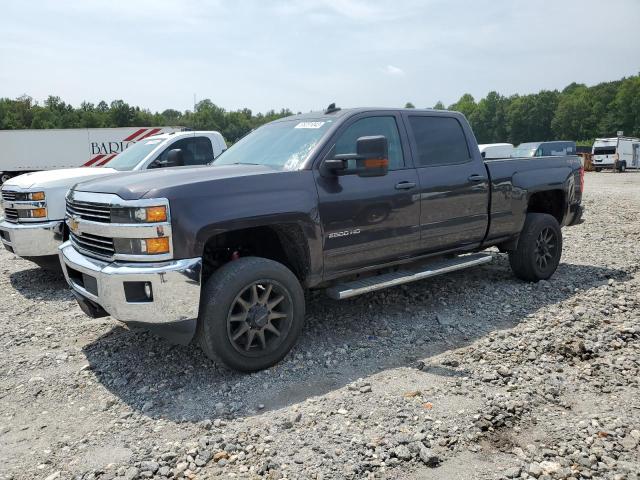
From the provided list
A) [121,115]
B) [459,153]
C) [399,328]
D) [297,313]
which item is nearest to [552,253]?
[459,153]

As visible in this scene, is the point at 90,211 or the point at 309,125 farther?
the point at 309,125

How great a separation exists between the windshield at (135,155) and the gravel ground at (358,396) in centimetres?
316

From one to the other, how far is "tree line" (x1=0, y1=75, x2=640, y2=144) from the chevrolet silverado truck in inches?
2645

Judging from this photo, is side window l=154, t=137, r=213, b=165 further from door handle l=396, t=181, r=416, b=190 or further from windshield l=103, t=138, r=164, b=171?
door handle l=396, t=181, r=416, b=190

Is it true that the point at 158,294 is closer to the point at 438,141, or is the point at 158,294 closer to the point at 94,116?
the point at 438,141

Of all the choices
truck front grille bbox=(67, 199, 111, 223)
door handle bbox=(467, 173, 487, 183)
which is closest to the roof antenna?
door handle bbox=(467, 173, 487, 183)

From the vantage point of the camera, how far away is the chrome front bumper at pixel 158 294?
3.40 metres

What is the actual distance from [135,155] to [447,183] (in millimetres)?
5543

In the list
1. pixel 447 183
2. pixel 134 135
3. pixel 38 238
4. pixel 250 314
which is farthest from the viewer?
pixel 134 135

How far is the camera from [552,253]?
6148 millimetres

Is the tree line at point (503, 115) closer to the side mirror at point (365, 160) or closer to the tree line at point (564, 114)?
the tree line at point (564, 114)

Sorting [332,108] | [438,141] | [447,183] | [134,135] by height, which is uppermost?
[134,135]

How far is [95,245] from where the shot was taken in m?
3.81

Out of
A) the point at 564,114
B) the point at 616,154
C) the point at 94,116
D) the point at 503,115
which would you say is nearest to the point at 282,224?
the point at 616,154
